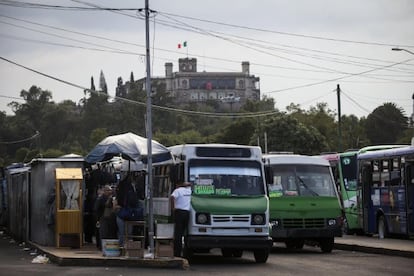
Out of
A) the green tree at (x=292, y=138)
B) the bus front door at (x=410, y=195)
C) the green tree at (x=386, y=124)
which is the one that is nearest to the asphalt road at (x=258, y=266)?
the bus front door at (x=410, y=195)

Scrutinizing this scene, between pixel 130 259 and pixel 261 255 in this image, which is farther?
pixel 261 255

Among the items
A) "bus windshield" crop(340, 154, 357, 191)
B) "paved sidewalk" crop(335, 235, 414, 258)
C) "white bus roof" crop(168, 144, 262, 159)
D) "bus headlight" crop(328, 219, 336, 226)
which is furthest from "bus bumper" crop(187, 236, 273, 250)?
"bus windshield" crop(340, 154, 357, 191)

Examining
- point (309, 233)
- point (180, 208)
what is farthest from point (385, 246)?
point (180, 208)

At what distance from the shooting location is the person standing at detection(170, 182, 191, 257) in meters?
20.1

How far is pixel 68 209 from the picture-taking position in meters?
23.6

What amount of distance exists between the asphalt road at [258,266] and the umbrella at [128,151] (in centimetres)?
270

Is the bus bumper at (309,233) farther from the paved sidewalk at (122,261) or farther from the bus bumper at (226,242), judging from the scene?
the paved sidewalk at (122,261)

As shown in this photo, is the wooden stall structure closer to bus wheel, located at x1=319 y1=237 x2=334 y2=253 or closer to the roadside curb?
bus wheel, located at x1=319 y1=237 x2=334 y2=253

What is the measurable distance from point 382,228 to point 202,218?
445 inches

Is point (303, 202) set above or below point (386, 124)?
below

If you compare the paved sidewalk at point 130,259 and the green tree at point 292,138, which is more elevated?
the green tree at point 292,138

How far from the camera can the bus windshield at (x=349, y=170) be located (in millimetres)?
34438

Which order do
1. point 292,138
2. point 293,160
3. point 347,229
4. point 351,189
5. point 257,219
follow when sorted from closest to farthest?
point 257,219
point 293,160
point 347,229
point 351,189
point 292,138

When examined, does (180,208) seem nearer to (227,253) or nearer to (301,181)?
(227,253)
